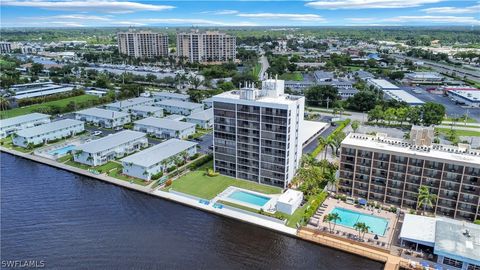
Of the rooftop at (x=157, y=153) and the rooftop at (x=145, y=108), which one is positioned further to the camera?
the rooftop at (x=145, y=108)

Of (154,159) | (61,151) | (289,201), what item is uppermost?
(154,159)

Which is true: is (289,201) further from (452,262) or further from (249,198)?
(452,262)

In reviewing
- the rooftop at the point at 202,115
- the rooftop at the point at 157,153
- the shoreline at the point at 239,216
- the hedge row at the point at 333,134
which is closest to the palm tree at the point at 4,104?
the shoreline at the point at 239,216

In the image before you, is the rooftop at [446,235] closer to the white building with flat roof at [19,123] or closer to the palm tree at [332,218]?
the palm tree at [332,218]

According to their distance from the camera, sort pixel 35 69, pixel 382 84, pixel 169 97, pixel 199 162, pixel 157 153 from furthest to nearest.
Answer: pixel 35 69 < pixel 382 84 < pixel 169 97 < pixel 199 162 < pixel 157 153

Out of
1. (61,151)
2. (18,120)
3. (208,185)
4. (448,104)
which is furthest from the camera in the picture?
(448,104)

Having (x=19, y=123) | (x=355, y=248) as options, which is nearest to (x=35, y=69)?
(x=19, y=123)
